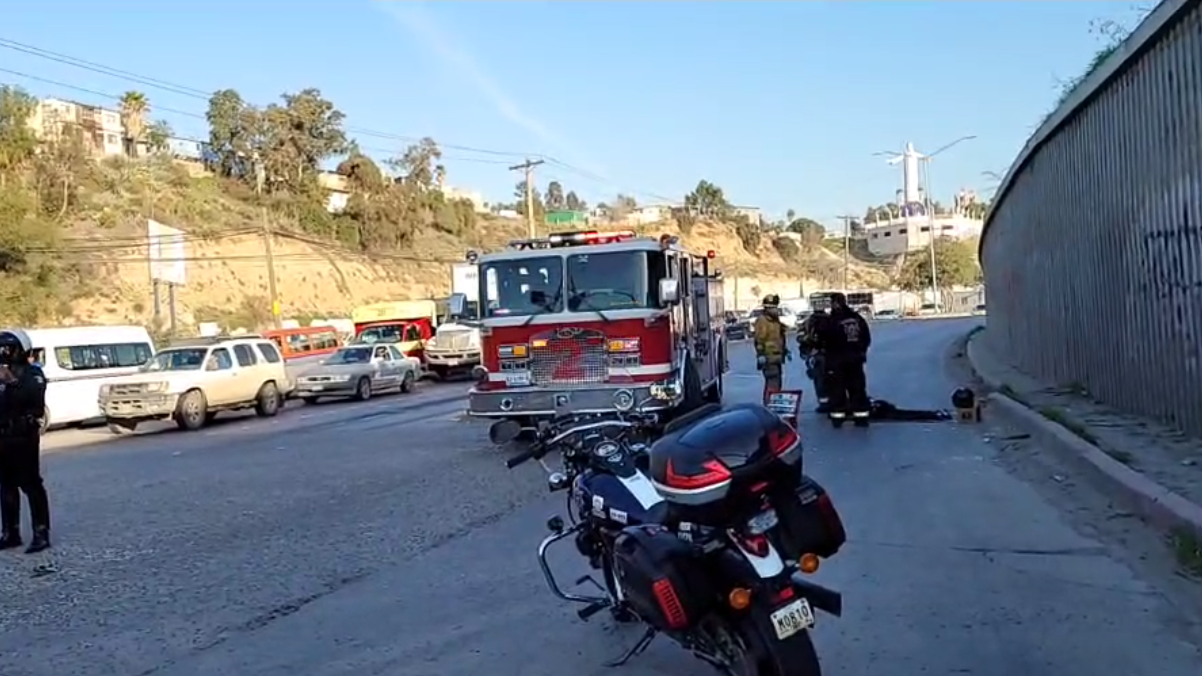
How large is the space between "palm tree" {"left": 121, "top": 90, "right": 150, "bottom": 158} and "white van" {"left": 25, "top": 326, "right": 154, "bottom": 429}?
51947 millimetres

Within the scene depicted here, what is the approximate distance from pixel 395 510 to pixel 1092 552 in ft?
19.9

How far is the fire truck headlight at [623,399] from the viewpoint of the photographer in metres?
14.9

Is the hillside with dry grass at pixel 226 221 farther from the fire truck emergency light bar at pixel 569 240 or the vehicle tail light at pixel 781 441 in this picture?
the vehicle tail light at pixel 781 441

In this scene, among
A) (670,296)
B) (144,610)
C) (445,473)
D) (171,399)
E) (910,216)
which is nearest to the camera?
(144,610)

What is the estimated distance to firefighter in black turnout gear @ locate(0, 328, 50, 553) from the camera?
9578 mm

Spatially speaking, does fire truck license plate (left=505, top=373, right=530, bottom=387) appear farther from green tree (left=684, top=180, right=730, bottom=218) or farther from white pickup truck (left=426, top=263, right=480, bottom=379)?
green tree (left=684, top=180, right=730, bottom=218)

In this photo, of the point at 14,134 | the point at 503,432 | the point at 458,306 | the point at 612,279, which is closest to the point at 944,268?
the point at 14,134

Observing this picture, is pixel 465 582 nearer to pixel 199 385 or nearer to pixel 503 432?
pixel 503 432

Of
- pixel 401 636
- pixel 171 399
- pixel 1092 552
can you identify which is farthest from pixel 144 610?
pixel 171 399

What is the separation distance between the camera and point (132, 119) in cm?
7594

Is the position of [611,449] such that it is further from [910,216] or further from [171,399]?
[910,216]

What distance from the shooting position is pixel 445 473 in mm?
13672

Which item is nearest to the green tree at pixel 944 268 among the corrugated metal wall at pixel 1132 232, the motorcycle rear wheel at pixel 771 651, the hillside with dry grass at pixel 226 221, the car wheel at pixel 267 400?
the hillside with dry grass at pixel 226 221

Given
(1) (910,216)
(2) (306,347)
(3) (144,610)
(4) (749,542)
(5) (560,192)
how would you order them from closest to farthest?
(4) (749,542) < (3) (144,610) < (2) (306,347) < (5) (560,192) < (1) (910,216)
